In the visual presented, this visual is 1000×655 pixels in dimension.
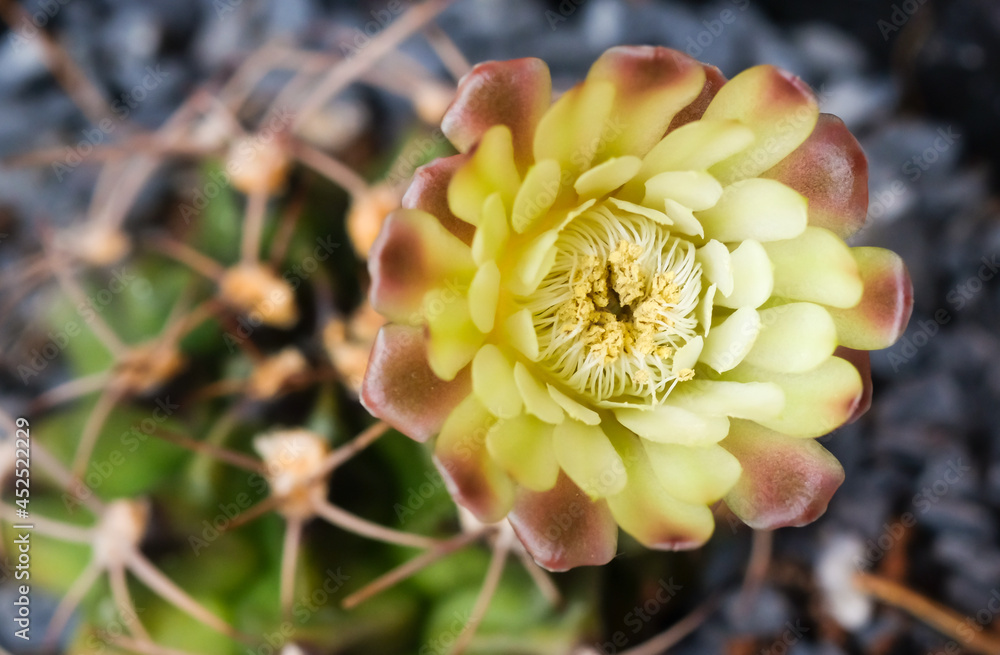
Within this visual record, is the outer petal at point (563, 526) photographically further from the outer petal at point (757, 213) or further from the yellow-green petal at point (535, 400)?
the outer petal at point (757, 213)

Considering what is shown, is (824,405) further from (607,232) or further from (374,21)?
(374,21)

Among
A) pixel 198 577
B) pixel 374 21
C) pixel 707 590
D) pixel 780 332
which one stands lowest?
pixel 707 590

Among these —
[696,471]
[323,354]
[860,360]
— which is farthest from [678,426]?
[323,354]

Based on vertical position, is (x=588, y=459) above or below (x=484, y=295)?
below

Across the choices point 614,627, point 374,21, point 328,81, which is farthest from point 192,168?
point 614,627

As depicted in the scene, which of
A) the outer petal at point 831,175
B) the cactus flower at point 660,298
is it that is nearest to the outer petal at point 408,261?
the cactus flower at point 660,298

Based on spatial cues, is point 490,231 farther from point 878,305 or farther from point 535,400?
point 878,305
